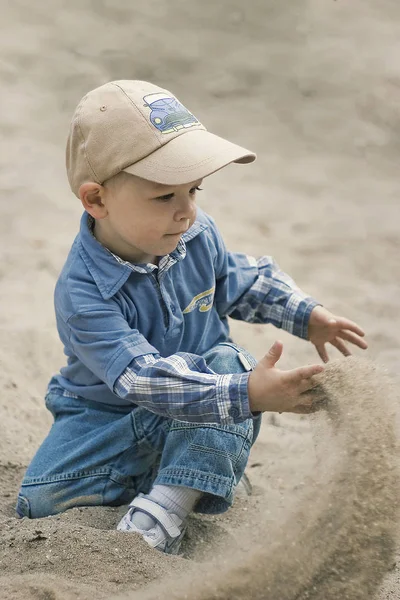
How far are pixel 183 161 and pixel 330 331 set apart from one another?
675mm

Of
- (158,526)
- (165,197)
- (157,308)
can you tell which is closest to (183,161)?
(165,197)

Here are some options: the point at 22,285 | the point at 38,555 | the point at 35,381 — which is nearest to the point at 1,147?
the point at 22,285

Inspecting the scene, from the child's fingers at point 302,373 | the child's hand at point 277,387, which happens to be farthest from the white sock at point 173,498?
the child's fingers at point 302,373

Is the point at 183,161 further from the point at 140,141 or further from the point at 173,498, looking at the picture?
the point at 173,498

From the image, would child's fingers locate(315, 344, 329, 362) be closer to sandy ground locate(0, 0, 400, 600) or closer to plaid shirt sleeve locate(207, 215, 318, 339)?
plaid shirt sleeve locate(207, 215, 318, 339)

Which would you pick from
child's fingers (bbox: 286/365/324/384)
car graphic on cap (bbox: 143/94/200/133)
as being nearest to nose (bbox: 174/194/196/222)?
car graphic on cap (bbox: 143/94/200/133)

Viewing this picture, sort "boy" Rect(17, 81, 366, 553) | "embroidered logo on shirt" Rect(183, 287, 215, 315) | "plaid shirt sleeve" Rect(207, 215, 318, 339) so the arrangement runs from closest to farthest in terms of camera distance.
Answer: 1. "boy" Rect(17, 81, 366, 553)
2. "embroidered logo on shirt" Rect(183, 287, 215, 315)
3. "plaid shirt sleeve" Rect(207, 215, 318, 339)

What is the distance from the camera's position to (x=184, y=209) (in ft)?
6.32

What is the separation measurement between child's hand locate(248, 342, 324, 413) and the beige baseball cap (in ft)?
1.42

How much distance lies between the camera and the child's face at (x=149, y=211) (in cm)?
192

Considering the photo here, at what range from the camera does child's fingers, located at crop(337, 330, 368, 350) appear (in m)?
2.21

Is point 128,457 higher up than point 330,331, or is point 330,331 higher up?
A: point 330,331

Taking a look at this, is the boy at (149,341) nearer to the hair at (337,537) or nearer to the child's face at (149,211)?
the child's face at (149,211)

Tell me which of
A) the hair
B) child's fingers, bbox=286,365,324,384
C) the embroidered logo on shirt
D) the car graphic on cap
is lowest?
the hair
